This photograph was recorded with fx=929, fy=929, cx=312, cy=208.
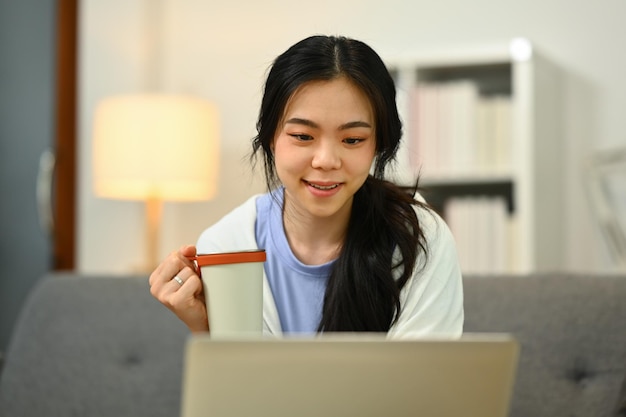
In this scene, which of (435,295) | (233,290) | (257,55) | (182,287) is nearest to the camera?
(233,290)

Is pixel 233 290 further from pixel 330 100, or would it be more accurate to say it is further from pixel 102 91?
pixel 102 91


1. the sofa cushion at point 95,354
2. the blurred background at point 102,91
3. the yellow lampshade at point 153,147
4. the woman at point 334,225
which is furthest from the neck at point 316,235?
the blurred background at point 102,91

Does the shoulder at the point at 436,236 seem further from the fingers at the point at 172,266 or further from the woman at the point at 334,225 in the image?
the fingers at the point at 172,266

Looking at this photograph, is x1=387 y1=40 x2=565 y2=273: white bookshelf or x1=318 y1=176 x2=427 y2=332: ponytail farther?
x1=387 y1=40 x2=565 y2=273: white bookshelf

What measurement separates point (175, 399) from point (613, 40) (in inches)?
75.3

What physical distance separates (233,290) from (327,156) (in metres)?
0.27

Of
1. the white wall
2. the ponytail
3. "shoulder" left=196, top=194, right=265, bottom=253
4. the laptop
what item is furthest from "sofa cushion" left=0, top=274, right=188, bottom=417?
the laptop

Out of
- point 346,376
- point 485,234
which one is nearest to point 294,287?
point 346,376

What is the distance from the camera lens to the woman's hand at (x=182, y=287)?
135cm

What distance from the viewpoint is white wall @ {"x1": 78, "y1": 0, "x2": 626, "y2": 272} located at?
10.2 feet

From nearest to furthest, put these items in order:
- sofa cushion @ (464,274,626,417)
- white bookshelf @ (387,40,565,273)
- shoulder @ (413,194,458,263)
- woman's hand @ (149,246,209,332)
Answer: woman's hand @ (149,246,209,332) → shoulder @ (413,194,458,263) → sofa cushion @ (464,274,626,417) → white bookshelf @ (387,40,565,273)

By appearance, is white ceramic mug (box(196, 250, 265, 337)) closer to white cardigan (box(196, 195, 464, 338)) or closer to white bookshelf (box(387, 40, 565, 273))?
white cardigan (box(196, 195, 464, 338))

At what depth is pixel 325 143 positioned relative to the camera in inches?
55.2

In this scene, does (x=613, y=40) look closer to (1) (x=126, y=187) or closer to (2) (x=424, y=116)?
(2) (x=424, y=116)
